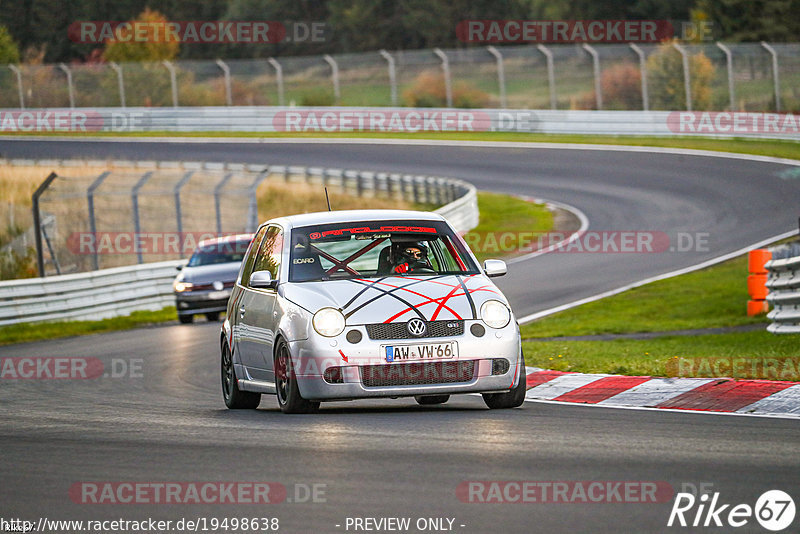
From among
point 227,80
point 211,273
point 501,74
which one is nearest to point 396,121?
point 501,74

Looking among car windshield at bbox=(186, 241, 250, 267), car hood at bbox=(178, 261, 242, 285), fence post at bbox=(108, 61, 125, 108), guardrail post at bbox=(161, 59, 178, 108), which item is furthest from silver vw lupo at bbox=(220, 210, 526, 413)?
fence post at bbox=(108, 61, 125, 108)

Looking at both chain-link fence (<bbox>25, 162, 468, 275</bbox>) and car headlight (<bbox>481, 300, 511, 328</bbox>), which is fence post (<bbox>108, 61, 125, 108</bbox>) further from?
car headlight (<bbox>481, 300, 511, 328</bbox>)

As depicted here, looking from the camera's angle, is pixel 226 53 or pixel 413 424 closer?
pixel 413 424

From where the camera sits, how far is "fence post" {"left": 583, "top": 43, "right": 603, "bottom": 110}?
145ft

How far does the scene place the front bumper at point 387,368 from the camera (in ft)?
29.5

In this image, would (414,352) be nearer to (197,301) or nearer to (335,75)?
(197,301)

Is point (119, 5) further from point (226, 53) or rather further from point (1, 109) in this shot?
point (1, 109)

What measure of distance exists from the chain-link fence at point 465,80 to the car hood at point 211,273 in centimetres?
2403

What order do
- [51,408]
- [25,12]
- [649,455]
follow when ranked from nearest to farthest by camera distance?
[649,455] < [51,408] < [25,12]

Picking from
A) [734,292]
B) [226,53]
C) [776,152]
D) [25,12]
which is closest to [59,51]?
[25,12]

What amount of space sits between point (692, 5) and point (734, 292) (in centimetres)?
5765

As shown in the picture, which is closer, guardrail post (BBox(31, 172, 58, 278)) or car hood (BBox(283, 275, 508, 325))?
car hood (BBox(283, 275, 508, 325))

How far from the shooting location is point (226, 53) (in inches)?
3469

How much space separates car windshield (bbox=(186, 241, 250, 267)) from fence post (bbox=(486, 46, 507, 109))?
25003 millimetres
